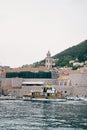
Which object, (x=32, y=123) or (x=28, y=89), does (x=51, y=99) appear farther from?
(x=32, y=123)

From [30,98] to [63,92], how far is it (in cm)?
2658

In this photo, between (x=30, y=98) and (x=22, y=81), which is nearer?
(x=30, y=98)

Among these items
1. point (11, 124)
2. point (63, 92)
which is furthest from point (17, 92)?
point (11, 124)

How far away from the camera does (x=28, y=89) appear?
165 m

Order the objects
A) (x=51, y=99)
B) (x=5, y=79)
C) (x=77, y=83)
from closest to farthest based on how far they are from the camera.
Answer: (x=51, y=99) → (x=77, y=83) → (x=5, y=79)

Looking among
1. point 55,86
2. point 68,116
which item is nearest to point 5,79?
point 55,86

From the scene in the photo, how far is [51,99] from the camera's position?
137 metres

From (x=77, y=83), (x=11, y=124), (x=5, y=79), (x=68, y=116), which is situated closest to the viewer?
(x=11, y=124)

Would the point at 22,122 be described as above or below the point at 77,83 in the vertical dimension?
below

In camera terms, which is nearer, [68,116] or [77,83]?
Result: [68,116]

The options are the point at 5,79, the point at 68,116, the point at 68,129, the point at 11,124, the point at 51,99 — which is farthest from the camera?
the point at 5,79

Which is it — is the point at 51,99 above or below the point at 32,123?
above

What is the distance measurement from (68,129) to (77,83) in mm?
109072

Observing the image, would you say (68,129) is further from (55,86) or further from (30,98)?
(55,86)
